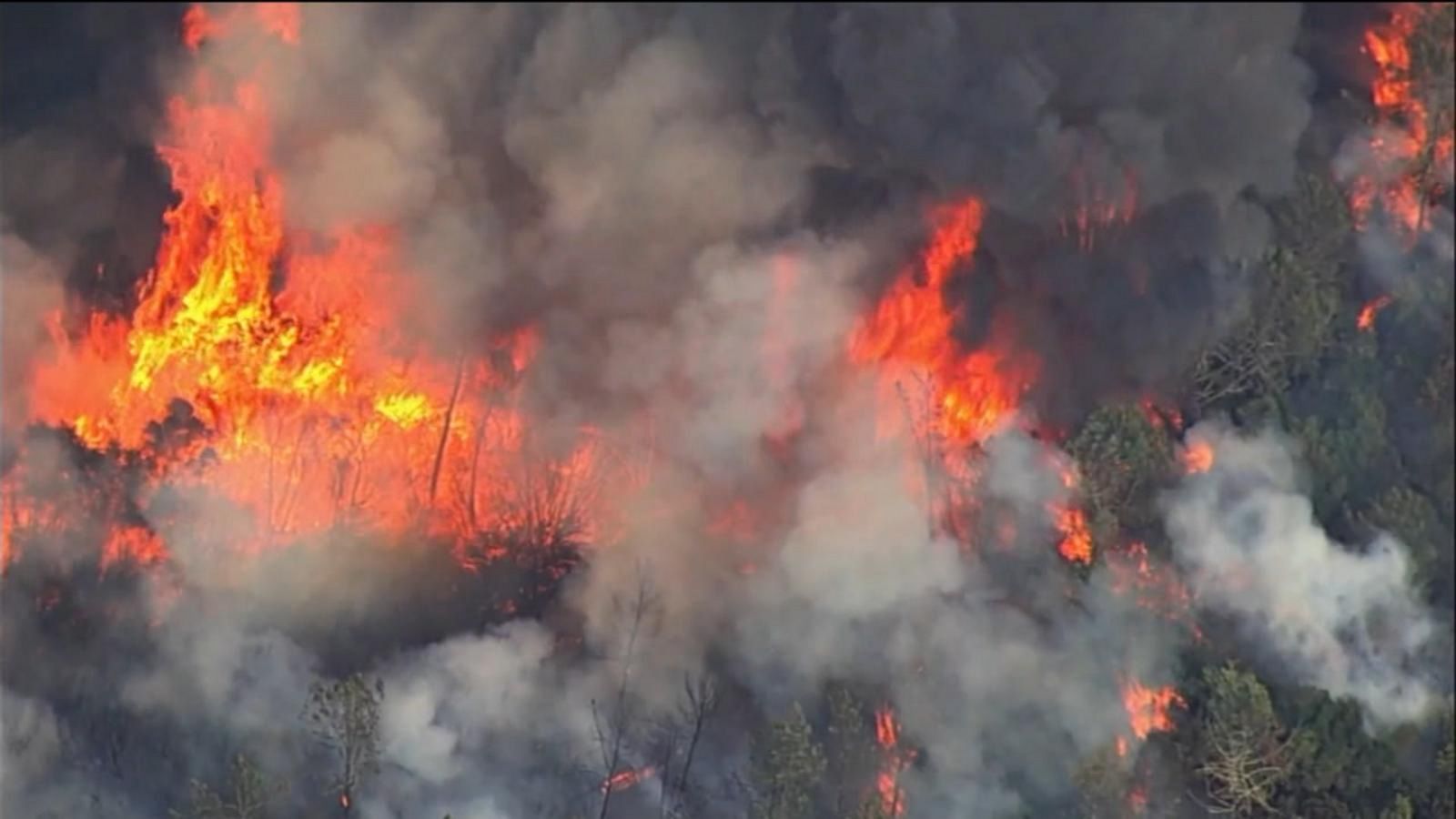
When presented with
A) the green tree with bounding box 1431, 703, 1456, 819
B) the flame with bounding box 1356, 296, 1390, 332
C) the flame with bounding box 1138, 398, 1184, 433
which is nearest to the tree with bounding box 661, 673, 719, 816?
the flame with bounding box 1138, 398, 1184, 433

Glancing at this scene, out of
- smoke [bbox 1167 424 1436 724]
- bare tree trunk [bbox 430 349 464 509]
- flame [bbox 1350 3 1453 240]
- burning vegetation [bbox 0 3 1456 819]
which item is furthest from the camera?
flame [bbox 1350 3 1453 240]

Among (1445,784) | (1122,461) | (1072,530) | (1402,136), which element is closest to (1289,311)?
(1122,461)

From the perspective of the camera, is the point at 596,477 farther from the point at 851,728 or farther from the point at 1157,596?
the point at 1157,596

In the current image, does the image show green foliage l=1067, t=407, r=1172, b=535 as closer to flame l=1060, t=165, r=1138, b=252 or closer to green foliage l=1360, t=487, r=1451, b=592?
flame l=1060, t=165, r=1138, b=252

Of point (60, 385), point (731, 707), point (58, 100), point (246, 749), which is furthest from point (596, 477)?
point (58, 100)

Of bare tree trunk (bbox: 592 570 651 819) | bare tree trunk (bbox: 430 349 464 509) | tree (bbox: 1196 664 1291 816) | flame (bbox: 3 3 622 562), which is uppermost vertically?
flame (bbox: 3 3 622 562)

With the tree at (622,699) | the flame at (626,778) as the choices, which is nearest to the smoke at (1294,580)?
the tree at (622,699)
